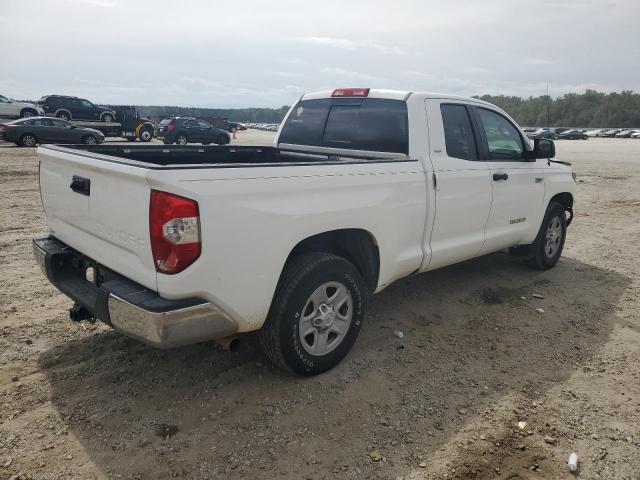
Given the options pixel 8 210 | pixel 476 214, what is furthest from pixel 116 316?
pixel 8 210

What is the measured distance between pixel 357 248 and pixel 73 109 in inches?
1115

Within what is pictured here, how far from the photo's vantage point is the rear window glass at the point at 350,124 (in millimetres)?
4102

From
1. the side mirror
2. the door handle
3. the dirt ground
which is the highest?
the side mirror

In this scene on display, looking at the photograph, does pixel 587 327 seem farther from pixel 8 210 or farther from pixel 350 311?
pixel 8 210

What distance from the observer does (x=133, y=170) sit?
254 centimetres

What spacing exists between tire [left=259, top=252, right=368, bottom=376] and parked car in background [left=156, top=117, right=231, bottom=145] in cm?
2490

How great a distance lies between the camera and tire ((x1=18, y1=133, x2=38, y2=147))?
2114 centimetres

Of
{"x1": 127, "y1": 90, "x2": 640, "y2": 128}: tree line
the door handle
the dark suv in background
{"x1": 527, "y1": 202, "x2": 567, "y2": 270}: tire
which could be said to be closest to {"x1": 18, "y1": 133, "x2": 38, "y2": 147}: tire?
the dark suv in background

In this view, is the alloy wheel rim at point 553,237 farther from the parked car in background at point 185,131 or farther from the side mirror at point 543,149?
the parked car in background at point 185,131

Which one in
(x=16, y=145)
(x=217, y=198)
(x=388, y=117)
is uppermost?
(x=388, y=117)

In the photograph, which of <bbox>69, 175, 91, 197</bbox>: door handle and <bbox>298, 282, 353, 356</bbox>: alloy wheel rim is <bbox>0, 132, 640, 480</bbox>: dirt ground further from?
<bbox>69, 175, 91, 197</bbox>: door handle

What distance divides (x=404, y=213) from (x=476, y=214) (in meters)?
1.11

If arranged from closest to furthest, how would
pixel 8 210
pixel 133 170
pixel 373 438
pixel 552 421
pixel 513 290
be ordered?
pixel 133 170, pixel 373 438, pixel 552 421, pixel 513 290, pixel 8 210

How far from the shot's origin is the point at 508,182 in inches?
192
